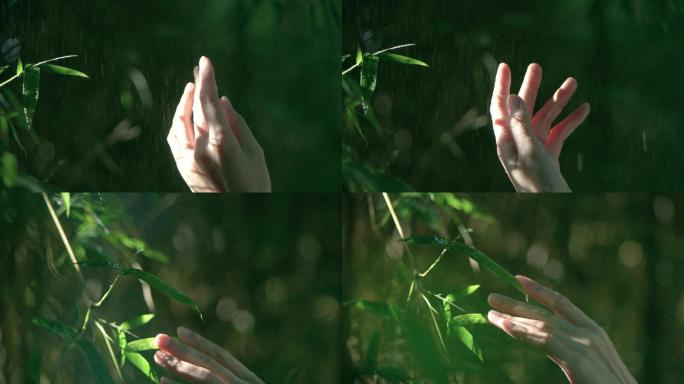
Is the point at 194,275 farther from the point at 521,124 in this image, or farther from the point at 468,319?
the point at 521,124

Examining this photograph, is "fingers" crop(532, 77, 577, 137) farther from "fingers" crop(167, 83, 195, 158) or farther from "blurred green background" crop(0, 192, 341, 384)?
"fingers" crop(167, 83, 195, 158)

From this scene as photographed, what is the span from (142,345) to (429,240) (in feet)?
1.54

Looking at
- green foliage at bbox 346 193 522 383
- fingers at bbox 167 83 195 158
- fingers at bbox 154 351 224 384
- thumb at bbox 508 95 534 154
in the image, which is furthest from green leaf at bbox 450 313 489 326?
fingers at bbox 167 83 195 158

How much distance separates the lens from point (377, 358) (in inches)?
56.0

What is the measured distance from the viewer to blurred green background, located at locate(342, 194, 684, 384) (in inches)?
50.9

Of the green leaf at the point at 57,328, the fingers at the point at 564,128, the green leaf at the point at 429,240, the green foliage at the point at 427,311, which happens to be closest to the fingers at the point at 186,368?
the green leaf at the point at 57,328

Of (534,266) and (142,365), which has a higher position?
(534,266)

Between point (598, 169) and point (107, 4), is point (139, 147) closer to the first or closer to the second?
point (107, 4)

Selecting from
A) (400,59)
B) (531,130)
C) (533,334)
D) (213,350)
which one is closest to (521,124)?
(531,130)

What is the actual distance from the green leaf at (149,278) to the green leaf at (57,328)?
0.32 feet

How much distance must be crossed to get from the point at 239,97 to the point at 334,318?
38cm

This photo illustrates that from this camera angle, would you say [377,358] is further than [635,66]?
Yes

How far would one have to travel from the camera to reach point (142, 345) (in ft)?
4.47

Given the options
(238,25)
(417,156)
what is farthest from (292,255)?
(238,25)
